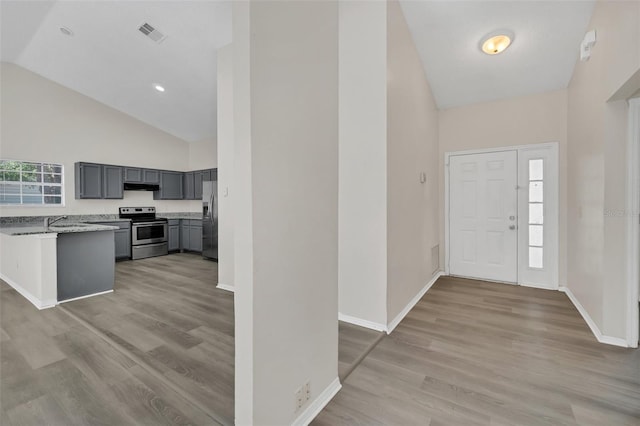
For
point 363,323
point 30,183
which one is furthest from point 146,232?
point 363,323

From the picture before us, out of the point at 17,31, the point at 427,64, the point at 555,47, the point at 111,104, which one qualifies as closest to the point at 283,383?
the point at 427,64

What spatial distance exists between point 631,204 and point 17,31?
24.7ft

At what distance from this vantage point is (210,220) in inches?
222

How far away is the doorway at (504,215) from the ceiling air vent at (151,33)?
4553 millimetres

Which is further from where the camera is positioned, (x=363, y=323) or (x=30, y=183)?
(x=30, y=183)

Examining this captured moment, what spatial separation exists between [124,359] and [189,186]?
5.51 m

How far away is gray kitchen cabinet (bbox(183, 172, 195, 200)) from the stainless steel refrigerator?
5.00ft

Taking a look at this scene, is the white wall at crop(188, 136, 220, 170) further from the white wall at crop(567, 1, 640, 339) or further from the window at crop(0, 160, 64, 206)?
the white wall at crop(567, 1, 640, 339)

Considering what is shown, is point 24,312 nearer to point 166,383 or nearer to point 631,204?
point 166,383

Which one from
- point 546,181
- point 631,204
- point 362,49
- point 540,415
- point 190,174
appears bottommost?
point 540,415

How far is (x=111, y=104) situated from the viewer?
5.89 meters

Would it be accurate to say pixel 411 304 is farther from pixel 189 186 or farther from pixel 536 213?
pixel 189 186

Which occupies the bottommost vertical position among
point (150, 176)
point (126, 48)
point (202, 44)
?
point (150, 176)

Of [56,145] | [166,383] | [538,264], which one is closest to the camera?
[166,383]
